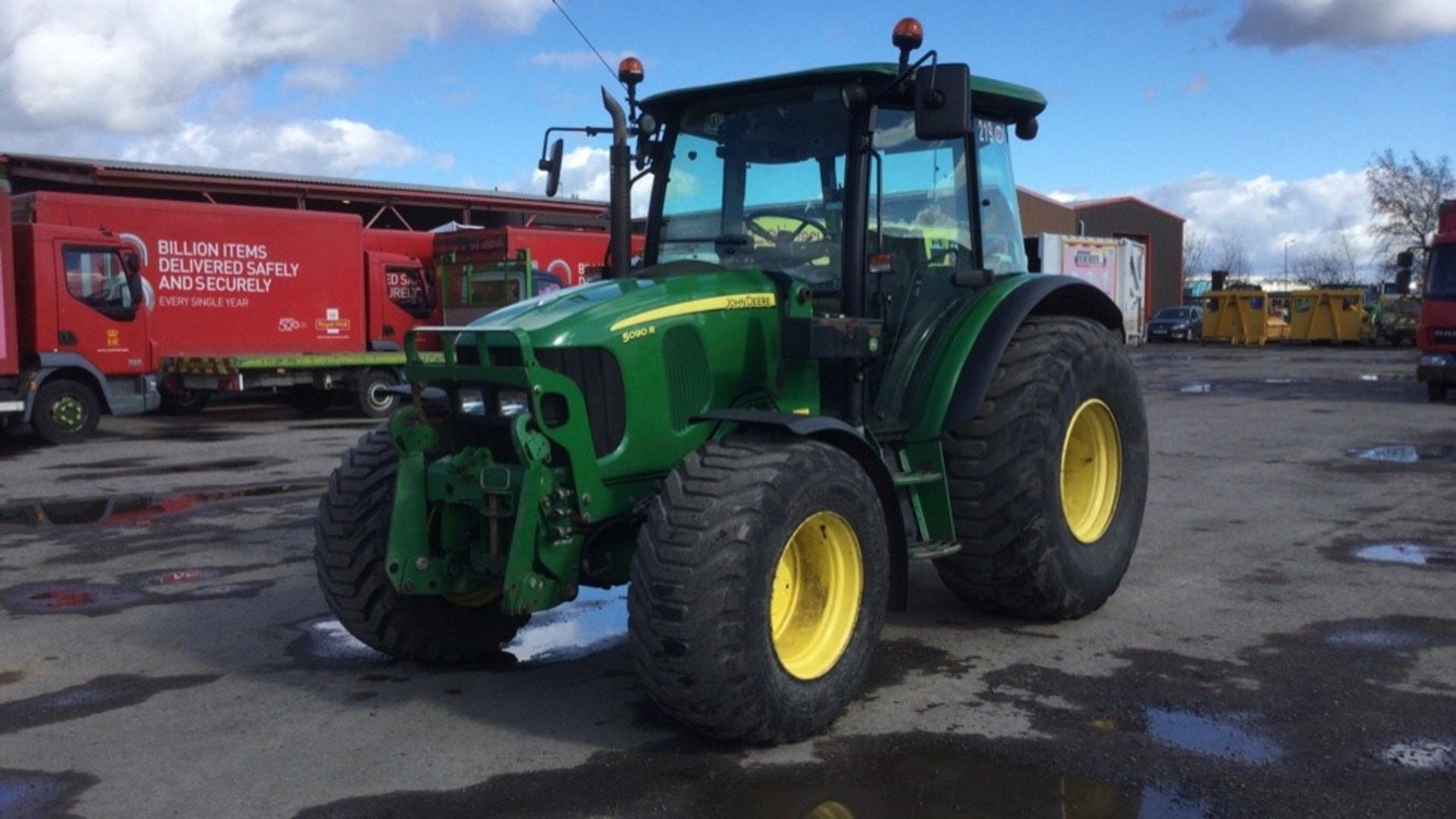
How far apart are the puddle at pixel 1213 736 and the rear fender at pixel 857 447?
1051mm

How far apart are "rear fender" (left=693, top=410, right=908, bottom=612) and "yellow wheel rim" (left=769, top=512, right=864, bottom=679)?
27 centimetres

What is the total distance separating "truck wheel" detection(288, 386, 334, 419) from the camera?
65.8 feet

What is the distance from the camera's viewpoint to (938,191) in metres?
6.15

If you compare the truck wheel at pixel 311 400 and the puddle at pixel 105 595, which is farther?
the truck wheel at pixel 311 400

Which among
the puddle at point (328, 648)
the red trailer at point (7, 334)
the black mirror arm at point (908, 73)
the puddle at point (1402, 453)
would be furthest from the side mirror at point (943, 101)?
the red trailer at point (7, 334)

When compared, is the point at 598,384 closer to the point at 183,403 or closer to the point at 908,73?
the point at 908,73

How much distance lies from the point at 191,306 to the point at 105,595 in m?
11.9

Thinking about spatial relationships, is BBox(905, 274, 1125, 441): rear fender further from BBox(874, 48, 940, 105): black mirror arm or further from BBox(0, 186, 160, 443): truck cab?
BBox(0, 186, 160, 443): truck cab

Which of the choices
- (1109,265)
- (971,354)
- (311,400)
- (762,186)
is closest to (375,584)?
(762,186)

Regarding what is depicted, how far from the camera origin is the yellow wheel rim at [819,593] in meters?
4.90

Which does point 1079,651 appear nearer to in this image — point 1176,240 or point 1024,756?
point 1024,756

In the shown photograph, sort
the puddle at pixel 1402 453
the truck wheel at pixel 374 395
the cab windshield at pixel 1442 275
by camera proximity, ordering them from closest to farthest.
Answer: the puddle at pixel 1402 453, the cab windshield at pixel 1442 275, the truck wheel at pixel 374 395

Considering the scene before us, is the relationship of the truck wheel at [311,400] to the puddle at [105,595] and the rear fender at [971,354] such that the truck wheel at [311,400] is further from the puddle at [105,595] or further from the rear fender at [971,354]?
the rear fender at [971,354]

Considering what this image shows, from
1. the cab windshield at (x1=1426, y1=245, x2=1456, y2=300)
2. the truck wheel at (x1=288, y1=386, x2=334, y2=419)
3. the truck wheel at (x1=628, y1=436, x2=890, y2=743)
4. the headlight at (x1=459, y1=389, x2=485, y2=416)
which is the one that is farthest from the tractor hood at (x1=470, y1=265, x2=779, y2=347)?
the cab windshield at (x1=1426, y1=245, x2=1456, y2=300)
